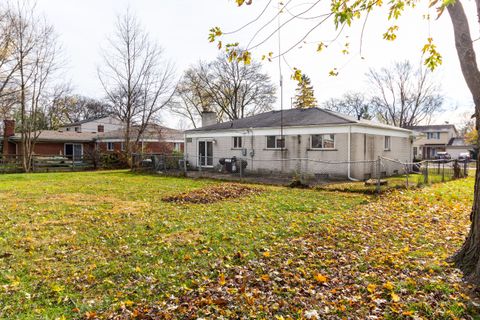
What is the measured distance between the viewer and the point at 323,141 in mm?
17391

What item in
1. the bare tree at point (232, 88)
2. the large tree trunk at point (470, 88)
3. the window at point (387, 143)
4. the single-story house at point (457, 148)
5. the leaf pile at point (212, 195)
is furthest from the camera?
the single-story house at point (457, 148)

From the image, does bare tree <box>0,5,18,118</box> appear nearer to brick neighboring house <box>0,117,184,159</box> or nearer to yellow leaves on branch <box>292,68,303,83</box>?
brick neighboring house <box>0,117,184,159</box>

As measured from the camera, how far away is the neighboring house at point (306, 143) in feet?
54.7

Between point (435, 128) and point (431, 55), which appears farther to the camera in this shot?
point (435, 128)

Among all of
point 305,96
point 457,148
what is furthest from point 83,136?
point 457,148

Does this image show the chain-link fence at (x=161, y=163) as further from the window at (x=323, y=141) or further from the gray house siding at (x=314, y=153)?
the window at (x=323, y=141)

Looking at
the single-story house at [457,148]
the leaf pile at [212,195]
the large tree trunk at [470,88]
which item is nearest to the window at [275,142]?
the leaf pile at [212,195]

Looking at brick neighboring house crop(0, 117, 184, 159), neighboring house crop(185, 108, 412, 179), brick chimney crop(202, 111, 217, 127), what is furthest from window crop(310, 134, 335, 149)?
brick neighboring house crop(0, 117, 184, 159)

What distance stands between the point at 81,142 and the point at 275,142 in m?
23.9

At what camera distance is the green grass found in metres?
3.93

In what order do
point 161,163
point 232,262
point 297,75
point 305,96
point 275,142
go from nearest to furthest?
point 232,262, point 297,75, point 275,142, point 161,163, point 305,96

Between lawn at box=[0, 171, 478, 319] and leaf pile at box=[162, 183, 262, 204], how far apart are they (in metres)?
1.29

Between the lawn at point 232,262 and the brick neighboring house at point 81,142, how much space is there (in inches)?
895

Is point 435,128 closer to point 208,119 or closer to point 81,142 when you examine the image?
point 208,119
